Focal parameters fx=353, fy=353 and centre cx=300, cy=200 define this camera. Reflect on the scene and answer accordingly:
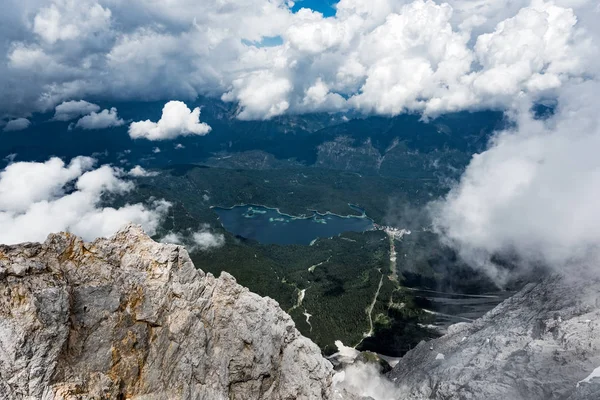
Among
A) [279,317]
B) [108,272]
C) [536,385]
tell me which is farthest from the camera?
[536,385]

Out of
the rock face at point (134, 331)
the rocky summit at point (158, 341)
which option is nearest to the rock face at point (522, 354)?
the rocky summit at point (158, 341)

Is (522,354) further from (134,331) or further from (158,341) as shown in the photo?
(134,331)

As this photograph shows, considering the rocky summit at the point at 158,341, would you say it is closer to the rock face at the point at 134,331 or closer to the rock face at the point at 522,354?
the rock face at the point at 134,331

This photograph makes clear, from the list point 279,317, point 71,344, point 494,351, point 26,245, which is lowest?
point 494,351

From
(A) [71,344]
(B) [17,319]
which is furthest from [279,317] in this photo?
(B) [17,319]

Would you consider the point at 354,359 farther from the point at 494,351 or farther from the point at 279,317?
the point at 279,317

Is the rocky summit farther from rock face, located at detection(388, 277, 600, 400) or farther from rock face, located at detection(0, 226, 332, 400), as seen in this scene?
rock face, located at detection(388, 277, 600, 400)

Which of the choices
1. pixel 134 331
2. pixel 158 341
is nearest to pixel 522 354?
pixel 158 341
